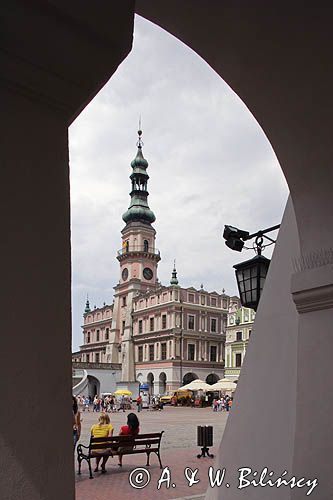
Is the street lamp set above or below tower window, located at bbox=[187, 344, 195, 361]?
above

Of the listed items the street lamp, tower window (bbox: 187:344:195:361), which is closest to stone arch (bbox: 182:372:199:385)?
tower window (bbox: 187:344:195:361)

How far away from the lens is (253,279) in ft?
17.6

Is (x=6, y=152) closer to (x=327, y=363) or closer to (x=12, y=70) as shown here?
(x=12, y=70)

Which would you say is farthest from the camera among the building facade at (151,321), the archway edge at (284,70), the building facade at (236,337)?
the building facade at (151,321)

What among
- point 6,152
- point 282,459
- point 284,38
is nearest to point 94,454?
point 282,459

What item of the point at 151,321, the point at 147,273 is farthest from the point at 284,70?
the point at 147,273

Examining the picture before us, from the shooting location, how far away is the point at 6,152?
148cm

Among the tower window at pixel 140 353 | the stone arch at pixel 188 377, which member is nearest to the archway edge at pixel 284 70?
the stone arch at pixel 188 377

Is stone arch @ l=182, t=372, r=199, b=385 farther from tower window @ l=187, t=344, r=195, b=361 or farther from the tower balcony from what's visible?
the tower balcony

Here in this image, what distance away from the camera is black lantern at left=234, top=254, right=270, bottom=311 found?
532 cm

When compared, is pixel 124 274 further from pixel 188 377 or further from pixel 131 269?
pixel 188 377

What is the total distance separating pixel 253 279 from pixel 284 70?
2.55 m

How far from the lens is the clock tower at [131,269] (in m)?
62.5

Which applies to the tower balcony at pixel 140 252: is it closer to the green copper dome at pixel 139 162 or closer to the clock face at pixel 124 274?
the clock face at pixel 124 274
